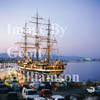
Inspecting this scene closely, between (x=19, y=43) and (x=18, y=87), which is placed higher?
(x=19, y=43)

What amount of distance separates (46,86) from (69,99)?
222 inches

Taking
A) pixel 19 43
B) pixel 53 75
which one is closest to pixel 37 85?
pixel 53 75

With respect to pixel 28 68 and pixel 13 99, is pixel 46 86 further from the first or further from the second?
pixel 28 68

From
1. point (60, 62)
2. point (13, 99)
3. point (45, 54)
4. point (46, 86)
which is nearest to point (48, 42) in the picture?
point (45, 54)

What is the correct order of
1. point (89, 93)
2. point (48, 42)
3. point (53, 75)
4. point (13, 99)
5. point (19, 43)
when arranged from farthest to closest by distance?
point (19, 43)
point (48, 42)
point (53, 75)
point (89, 93)
point (13, 99)

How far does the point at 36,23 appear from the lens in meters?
48.9

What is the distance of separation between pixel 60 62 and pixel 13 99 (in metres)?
32.0

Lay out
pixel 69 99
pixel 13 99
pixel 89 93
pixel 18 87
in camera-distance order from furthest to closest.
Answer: pixel 18 87, pixel 89 93, pixel 13 99, pixel 69 99

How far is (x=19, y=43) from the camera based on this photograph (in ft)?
172

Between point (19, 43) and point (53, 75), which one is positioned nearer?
point (53, 75)

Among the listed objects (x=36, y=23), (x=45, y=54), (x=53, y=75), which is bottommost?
(x=53, y=75)

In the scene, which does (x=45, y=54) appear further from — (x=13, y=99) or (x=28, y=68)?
(x=13, y=99)

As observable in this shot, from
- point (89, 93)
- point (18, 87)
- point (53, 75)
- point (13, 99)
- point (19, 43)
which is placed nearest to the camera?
point (13, 99)

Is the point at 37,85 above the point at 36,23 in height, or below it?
below
